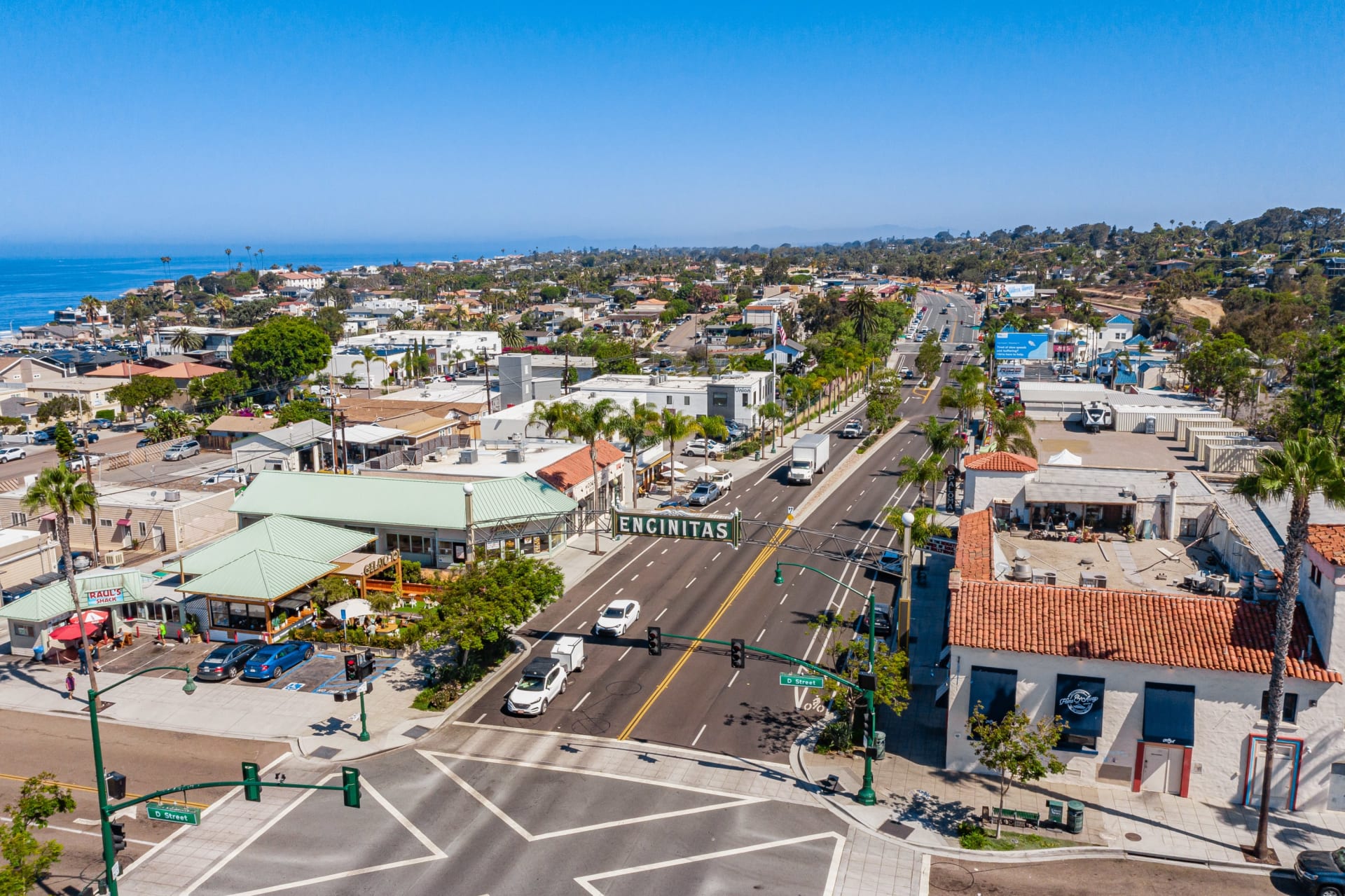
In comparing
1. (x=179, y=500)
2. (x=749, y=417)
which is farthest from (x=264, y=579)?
→ (x=749, y=417)

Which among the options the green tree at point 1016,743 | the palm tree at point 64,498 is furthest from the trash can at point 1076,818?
the palm tree at point 64,498

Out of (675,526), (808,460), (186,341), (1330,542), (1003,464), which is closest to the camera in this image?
(1330,542)

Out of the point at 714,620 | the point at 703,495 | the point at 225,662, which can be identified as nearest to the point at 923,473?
the point at 703,495

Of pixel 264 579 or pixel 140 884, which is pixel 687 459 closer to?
pixel 264 579

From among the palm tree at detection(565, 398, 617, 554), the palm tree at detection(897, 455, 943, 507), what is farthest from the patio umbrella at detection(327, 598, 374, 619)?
the palm tree at detection(897, 455, 943, 507)

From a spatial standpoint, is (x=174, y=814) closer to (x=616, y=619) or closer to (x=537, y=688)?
(x=537, y=688)

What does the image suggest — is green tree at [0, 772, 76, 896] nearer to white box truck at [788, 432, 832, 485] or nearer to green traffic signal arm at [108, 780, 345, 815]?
green traffic signal arm at [108, 780, 345, 815]
